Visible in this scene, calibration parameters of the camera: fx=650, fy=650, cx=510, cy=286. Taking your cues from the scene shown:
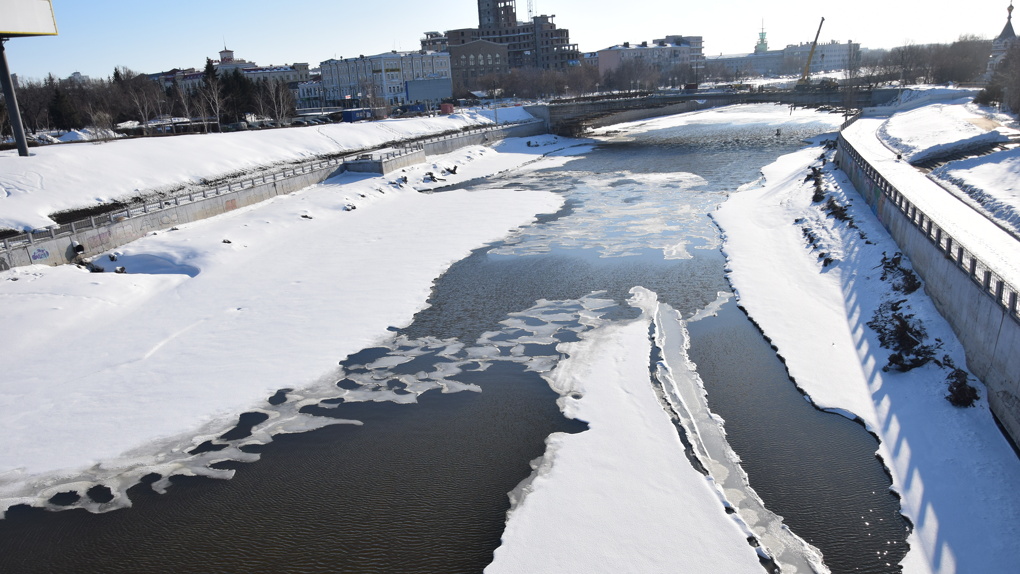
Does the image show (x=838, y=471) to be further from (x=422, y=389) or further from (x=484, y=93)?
(x=484, y=93)

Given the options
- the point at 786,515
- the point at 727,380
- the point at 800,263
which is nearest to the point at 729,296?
the point at 800,263

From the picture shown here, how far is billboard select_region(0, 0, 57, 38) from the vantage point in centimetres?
3247

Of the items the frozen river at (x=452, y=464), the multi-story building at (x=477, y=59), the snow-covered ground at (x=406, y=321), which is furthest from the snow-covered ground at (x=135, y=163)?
the multi-story building at (x=477, y=59)

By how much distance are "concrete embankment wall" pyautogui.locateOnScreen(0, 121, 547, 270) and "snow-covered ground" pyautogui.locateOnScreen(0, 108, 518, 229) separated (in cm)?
369

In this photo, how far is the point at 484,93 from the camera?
428 feet

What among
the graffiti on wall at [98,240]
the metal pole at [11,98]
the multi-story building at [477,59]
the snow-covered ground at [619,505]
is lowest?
the snow-covered ground at [619,505]

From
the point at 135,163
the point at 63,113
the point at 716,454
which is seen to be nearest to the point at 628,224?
the point at 716,454

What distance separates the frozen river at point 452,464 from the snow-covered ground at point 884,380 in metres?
0.58

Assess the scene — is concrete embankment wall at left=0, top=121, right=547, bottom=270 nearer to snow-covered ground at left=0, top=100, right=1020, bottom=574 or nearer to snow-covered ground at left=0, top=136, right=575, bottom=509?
snow-covered ground at left=0, top=136, right=575, bottom=509

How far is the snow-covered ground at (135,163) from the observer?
3300 centimetres

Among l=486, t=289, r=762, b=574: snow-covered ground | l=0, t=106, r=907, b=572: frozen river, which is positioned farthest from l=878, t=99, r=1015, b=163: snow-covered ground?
l=486, t=289, r=762, b=574: snow-covered ground

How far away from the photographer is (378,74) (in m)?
133

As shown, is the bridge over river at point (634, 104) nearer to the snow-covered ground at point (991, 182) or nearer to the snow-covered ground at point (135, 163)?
the snow-covered ground at point (135, 163)

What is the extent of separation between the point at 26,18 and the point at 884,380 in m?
41.7
